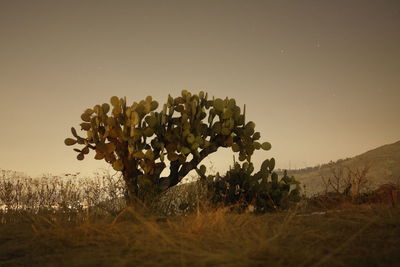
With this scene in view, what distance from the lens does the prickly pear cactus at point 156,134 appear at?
624cm

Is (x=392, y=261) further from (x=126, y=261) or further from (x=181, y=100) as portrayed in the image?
(x=181, y=100)

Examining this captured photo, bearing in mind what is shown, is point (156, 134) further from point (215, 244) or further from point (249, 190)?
point (215, 244)

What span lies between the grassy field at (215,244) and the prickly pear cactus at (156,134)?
2.65m

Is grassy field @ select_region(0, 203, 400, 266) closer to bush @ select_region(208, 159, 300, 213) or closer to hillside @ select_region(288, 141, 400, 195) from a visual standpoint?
bush @ select_region(208, 159, 300, 213)

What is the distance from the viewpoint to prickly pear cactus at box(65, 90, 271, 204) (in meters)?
6.24

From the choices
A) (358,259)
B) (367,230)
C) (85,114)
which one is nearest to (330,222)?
(367,230)

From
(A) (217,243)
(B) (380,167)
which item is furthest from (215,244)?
(B) (380,167)

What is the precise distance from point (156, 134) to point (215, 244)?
408 centimetres

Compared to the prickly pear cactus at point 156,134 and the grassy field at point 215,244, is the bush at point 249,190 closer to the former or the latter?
the prickly pear cactus at point 156,134

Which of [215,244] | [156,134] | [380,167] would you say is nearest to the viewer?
[215,244]

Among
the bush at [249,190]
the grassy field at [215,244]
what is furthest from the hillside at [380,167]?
the grassy field at [215,244]

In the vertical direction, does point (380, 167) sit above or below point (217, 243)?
above

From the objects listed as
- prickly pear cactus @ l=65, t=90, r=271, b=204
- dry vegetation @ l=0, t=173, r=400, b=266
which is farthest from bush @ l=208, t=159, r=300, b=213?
dry vegetation @ l=0, t=173, r=400, b=266

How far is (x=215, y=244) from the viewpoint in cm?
261
